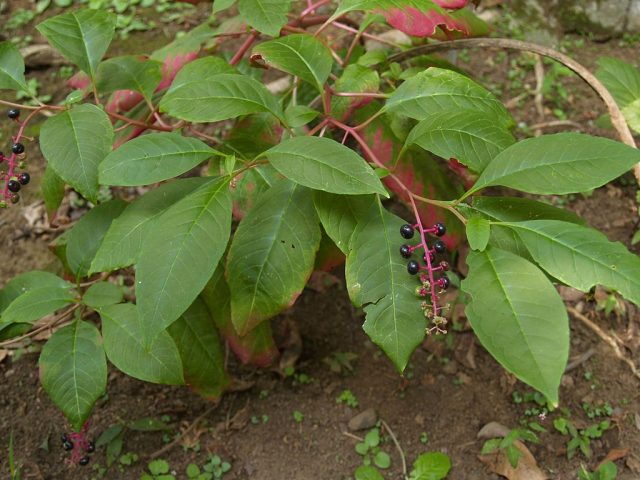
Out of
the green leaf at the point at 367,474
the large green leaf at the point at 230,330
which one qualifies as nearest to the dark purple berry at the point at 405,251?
the large green leaf at the point at 230,330

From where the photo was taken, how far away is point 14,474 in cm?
206

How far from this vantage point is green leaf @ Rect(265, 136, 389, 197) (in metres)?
1.32

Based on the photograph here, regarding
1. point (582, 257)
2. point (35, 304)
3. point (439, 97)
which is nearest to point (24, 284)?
point (35, 304)

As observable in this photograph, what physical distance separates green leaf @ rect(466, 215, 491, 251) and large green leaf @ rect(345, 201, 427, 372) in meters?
0.19

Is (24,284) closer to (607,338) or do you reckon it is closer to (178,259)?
(178,259)

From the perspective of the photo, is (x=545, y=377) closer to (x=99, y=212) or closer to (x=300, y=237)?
(x=300, y=237)

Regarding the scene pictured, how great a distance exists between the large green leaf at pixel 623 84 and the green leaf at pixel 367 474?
5.28 ft

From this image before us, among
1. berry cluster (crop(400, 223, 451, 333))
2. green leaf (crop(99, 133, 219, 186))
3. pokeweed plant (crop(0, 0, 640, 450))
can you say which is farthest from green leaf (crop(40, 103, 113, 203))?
berry cluster (crop(400, 223, 451, 333))

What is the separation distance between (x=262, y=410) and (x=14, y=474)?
87cm

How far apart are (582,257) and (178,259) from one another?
848 millimetres

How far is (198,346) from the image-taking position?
6.28 feet

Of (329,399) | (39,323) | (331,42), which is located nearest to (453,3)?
(331,42)

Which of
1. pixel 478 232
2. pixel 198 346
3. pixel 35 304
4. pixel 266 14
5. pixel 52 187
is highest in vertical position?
pixel 266 14

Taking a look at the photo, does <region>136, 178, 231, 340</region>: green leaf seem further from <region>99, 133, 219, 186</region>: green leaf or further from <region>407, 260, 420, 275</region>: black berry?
<region>407, 260, 420, 275</region>: black berry
